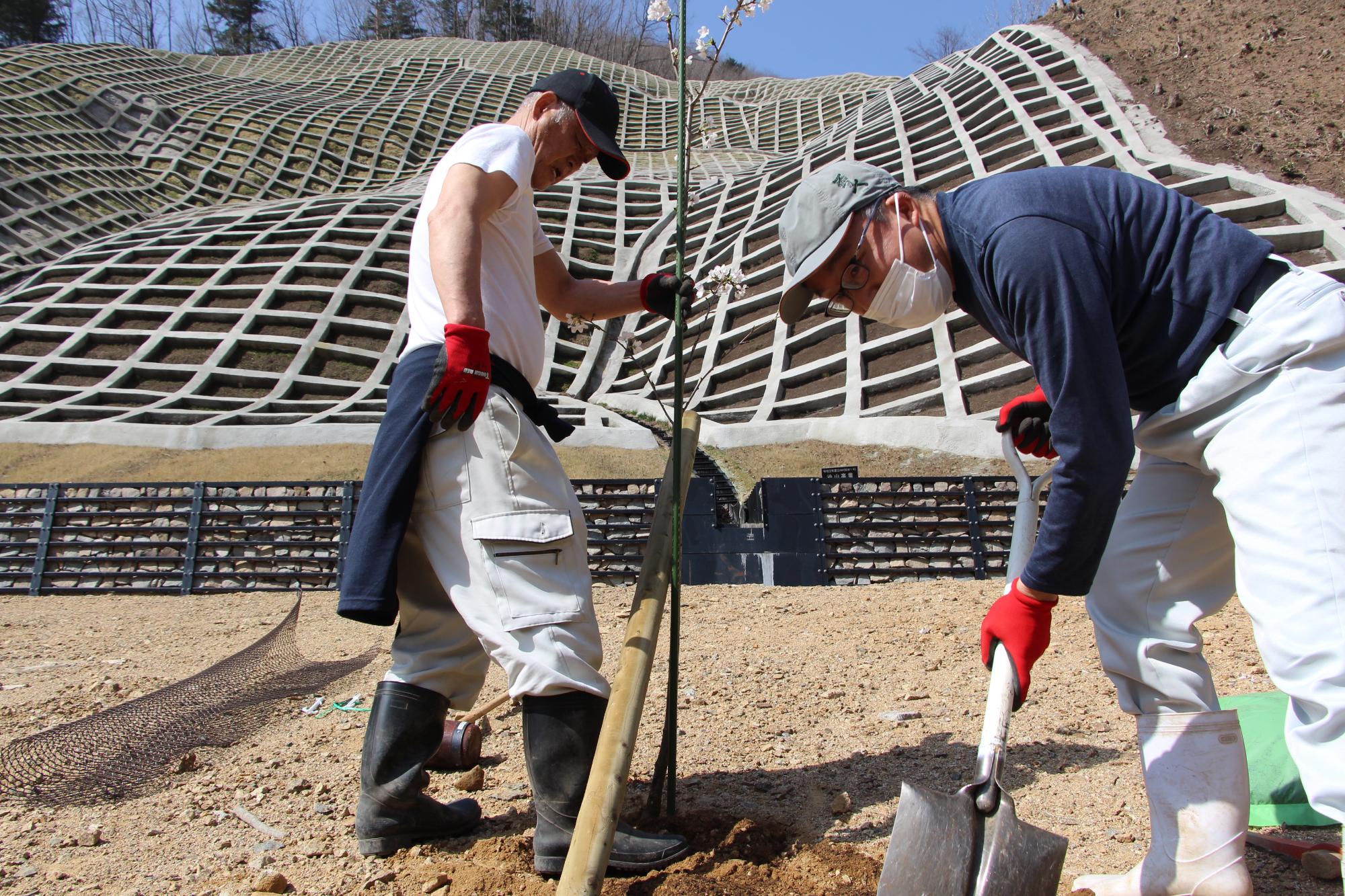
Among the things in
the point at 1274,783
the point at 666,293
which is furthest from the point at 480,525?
the point at 1274,783

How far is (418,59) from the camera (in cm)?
3222

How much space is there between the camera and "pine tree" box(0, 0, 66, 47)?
3422 cm

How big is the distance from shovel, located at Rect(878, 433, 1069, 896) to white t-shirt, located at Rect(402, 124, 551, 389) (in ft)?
4.24

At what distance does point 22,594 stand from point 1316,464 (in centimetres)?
815

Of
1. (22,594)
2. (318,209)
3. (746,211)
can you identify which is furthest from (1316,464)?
(318,209)

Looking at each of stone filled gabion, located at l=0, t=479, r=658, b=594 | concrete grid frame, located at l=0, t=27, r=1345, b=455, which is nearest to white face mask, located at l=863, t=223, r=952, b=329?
concrete grid frame, located at l=0, t=27, r=1345, b=455

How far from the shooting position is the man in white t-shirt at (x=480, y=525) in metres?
1.99

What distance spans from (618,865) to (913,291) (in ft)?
4.79

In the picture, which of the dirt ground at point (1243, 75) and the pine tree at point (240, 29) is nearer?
the dirt ground at point (1243, 75)

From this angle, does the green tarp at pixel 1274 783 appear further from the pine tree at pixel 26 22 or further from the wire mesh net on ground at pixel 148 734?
the pine tree at pixel 26 22

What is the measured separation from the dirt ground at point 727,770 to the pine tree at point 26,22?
40394 millimetres

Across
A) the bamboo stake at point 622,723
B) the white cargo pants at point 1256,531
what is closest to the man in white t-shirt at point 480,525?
the bamboo stake at point 622,723

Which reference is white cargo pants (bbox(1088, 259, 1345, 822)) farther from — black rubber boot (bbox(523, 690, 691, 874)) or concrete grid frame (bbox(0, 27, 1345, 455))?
concrete grid frame (bbox(0, 27, 1345, 455))

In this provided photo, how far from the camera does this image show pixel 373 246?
15.5m
